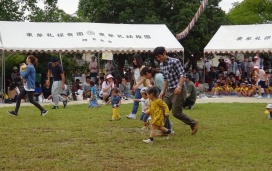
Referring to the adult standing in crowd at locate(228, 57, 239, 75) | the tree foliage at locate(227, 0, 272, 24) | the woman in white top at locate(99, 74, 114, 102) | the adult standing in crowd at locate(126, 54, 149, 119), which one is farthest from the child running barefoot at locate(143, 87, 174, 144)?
the tree foliage at locate(227, 0, 272, 24)

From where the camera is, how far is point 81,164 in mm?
5832

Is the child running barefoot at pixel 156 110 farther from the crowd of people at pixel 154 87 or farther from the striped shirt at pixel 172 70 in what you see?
the striped shirt at pixel 172 70

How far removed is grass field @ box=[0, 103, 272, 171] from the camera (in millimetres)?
5867

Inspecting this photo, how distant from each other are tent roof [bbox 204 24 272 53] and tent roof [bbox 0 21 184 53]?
2.01m

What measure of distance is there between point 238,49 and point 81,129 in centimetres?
1198

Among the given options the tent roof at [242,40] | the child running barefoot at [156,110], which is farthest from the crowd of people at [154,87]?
the tent roof at [242,40]

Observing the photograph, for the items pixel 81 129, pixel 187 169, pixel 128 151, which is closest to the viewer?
pixel 187 169

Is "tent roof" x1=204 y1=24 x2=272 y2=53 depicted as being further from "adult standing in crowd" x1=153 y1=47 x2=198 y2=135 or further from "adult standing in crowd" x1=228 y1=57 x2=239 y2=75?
"adult standing in crowd" x1=153 y1=47 x2=198 y2=135

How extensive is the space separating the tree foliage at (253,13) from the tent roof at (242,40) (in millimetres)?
27272

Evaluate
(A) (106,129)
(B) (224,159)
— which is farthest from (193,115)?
(B) (224,159)

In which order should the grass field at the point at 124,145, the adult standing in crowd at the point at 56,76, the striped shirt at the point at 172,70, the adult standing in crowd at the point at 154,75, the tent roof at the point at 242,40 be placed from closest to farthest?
the grass field at the point at 124,145, the striped shirt at the point at 172,70, the adult standing in crowd at the point at 154,75, the adult standing in crowd at the point at 56,76, the tent roof at the point at 242,40

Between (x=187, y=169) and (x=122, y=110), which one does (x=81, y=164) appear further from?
(x=122, y=110)

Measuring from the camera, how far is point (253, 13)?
4912 cm

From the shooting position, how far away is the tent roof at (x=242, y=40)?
18.9 meters
